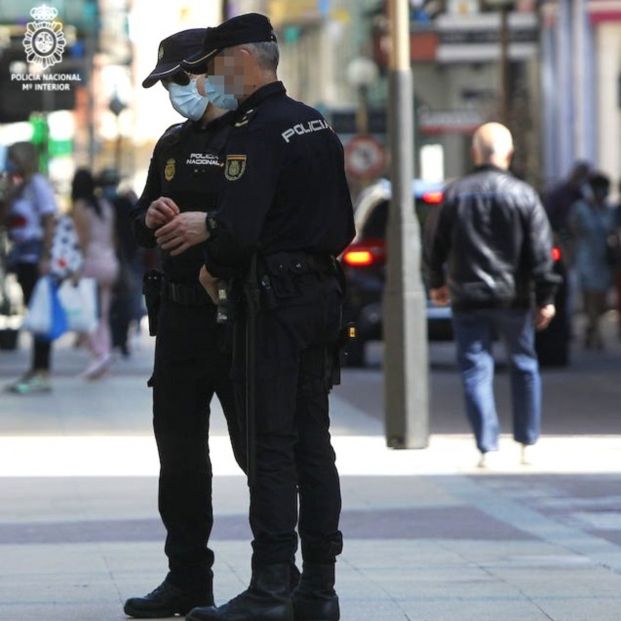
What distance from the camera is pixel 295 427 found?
7129 mm

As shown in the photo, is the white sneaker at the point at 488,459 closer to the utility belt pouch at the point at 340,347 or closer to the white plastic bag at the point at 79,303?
the utility belt pouch at the point at 340,347

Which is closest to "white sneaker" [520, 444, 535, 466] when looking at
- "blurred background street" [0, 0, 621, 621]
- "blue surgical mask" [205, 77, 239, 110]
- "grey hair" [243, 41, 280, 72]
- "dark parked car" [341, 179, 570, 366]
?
"blurred background street" [0, 0, 621, 621]

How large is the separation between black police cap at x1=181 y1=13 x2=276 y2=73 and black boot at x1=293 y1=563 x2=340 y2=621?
1.61 meters

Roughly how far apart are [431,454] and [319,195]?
6.18 m

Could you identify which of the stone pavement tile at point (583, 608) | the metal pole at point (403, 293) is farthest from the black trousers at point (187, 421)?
the metal pole at point (403, 293)

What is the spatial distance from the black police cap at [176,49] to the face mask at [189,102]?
7 cm

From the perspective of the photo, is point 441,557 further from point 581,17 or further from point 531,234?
point 581,17

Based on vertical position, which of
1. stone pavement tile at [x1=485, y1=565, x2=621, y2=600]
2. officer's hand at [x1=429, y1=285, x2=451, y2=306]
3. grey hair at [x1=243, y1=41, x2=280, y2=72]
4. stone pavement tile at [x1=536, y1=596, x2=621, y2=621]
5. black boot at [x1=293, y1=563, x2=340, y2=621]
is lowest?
stone pavement tile at [x1=485, y1=565, x2=621, y2=600]

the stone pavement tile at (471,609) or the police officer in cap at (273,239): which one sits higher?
the police officer in cap at (273,239)

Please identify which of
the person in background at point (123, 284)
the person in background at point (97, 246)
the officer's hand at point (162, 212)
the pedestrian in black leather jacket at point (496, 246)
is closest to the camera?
the officer's hand at point (162, 212)

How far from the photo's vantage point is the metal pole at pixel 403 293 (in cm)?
1316

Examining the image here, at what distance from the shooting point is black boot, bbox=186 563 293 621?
696 cm

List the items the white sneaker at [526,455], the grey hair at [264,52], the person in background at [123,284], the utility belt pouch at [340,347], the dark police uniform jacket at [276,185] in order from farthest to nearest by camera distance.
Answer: the person in background at [123,284], the white sneaker at [526,455], the utility belt pouch at [340,347], the grey hair at [264,52], the dark police uniform jacket at [276,185]

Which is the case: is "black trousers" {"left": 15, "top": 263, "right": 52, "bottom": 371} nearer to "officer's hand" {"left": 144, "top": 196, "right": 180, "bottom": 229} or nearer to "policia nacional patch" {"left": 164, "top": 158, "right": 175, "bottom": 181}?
"policia nacional patch" {"left": 164, "top": 158, "right": 175, "bottom": 181}
